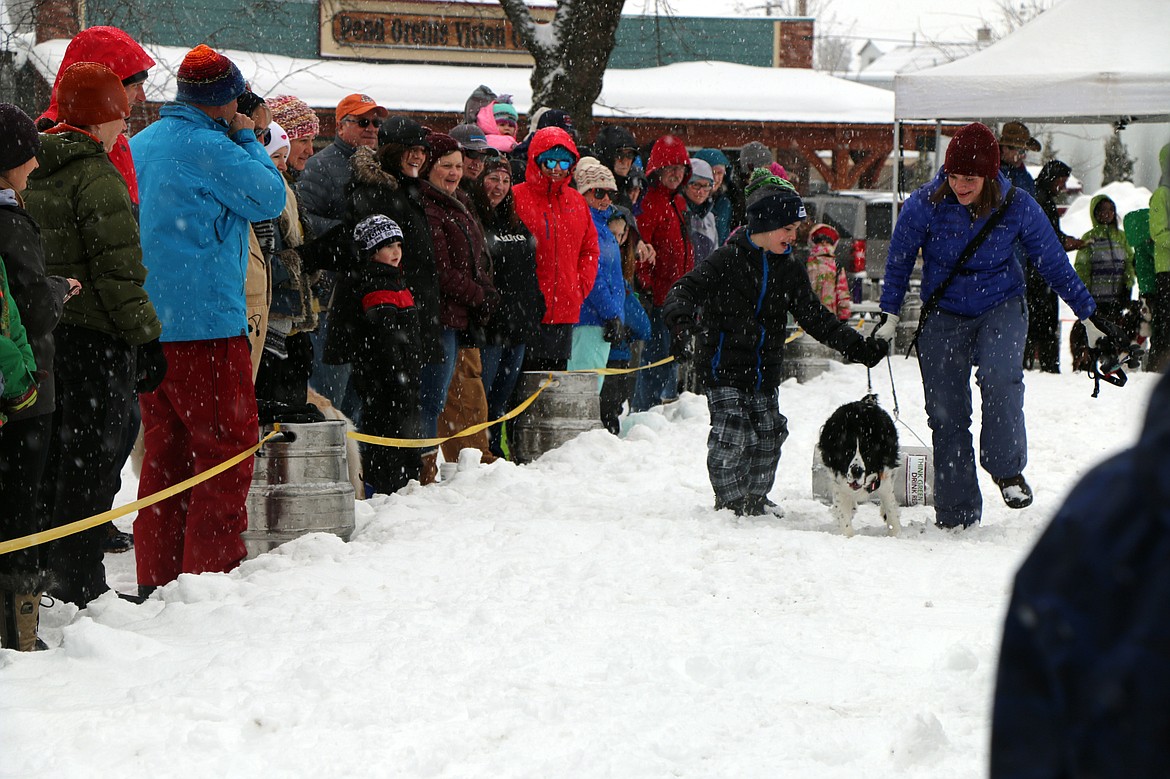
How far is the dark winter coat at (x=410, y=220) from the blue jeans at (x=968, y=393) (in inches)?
102

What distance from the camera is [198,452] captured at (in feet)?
17.9

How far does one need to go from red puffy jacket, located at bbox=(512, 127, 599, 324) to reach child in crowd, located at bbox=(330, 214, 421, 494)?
75.1 inches

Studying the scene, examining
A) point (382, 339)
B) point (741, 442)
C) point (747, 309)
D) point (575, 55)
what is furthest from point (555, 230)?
point (575, 55)

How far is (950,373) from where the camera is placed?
274 inches

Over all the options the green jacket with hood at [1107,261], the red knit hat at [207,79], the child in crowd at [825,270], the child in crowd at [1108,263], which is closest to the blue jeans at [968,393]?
the red knit hat at [207,79]

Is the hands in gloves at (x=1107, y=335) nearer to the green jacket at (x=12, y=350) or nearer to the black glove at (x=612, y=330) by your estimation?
the black glove at (x=612, y=330)

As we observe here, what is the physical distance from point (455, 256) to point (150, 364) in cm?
286

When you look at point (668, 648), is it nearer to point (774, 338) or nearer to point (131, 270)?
point (131, 270)

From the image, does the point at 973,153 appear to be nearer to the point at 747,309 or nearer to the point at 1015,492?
the point at 747,309

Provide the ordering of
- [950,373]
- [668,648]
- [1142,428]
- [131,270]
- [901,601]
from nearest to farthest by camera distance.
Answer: [1142,428], [668,648], [131,270], [901,601], [950,373]

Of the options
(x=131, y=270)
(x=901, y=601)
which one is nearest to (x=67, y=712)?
(x=131, y=270)

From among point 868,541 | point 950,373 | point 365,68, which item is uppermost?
point 365,68

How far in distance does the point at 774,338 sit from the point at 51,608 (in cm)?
392

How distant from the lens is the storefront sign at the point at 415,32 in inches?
995
